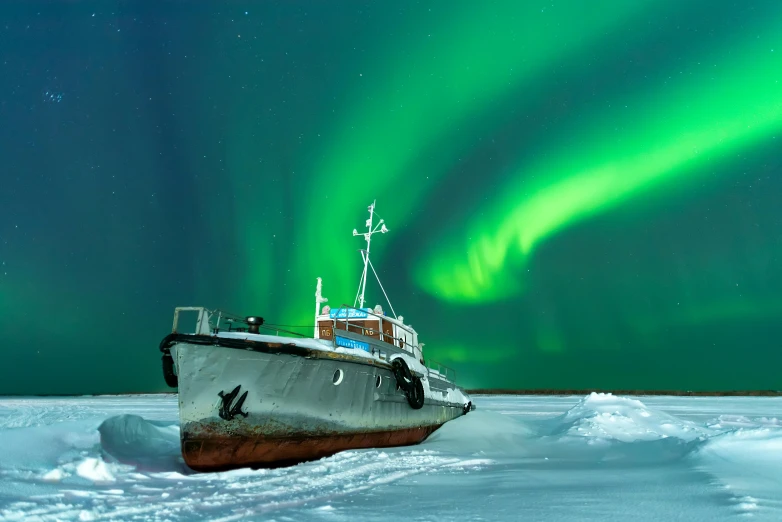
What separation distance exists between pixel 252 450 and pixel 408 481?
9.97 feet

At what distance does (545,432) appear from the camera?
50.0 ft

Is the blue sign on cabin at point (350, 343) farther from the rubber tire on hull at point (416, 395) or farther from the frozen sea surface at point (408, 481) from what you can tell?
the frozen sea surface at point (408, 481)

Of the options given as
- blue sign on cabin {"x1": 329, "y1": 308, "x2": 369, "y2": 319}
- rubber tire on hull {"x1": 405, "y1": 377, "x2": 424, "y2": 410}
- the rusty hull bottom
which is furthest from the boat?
blue sign on cabin {"x1": 329, "y1": 308, "x2": 369, "y2": 319}

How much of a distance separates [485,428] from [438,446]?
387 cm

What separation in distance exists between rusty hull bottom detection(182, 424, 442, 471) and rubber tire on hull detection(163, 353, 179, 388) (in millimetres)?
1875

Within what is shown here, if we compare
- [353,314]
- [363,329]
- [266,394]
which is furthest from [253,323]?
[353,314]

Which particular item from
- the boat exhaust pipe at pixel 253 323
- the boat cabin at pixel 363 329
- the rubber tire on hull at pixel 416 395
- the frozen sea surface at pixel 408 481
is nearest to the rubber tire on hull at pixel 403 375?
the rubber tire on hull at pixel 416 395

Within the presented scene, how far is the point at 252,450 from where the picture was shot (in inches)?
351

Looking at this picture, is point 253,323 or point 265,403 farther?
point 253,323

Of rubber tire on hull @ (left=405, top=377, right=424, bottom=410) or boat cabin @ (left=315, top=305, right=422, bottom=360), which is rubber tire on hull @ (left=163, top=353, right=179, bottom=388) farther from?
rubber tire on hull @ (left=405, top=377, right=424, bottom=410)

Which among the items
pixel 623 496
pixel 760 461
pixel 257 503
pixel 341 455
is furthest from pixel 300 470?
pixel 760 461

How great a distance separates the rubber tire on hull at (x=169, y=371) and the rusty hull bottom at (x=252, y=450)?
73.8 inches

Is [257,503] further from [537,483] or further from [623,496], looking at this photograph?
[623,496]

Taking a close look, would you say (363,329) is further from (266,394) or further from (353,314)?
(266,394)
